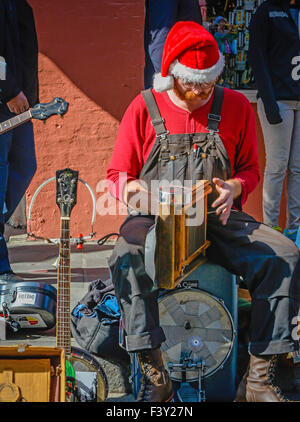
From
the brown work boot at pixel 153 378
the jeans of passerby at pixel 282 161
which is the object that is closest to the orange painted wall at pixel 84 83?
the jeans of passerby at pixel 282 161

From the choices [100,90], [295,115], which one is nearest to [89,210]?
[100,90]

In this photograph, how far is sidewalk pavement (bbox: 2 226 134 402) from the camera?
2707 millimetres

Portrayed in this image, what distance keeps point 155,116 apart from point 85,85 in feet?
→ 7.74

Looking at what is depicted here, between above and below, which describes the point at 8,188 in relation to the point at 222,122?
below

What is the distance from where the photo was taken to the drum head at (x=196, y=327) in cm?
248

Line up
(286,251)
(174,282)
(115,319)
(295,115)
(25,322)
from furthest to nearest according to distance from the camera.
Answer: (295,115)
(25,322)
(115,319)
(286,251)
(174,282)

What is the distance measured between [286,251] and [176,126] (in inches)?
29.0

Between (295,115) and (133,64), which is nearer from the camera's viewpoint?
(295,115)

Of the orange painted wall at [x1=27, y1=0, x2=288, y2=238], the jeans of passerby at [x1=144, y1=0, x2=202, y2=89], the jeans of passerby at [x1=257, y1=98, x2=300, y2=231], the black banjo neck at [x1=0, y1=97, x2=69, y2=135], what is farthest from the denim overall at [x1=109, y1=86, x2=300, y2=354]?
the orange painted wall at [x1=27, y1=0, x2=288, y2=238]

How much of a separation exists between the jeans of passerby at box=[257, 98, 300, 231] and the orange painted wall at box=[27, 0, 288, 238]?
410mm

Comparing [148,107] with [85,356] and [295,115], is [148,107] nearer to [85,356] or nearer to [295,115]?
[85,356]

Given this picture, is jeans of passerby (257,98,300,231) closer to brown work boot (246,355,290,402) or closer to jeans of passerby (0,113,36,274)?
jeans of passerby (0,113,36,274)

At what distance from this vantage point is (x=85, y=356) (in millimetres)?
2451

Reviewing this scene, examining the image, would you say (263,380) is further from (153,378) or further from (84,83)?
(84,83)
